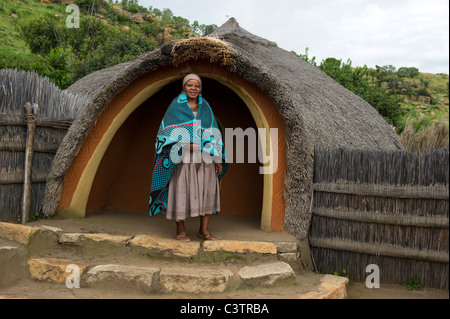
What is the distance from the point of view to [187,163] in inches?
143

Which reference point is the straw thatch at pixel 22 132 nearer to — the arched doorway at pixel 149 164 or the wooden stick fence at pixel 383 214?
the arched doorway at pixel 149 164

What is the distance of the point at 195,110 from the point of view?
3.82m

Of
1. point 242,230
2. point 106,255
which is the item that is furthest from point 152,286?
point 242,230

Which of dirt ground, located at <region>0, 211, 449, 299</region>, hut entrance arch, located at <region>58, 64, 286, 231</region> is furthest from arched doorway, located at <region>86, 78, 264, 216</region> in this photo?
dirt ground, located at <region>0, 211, 449, 299</region>

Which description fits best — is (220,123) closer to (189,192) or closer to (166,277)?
(189,192)

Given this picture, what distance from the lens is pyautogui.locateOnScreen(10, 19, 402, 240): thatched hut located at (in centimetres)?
380

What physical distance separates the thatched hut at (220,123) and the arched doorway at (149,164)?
0.01 metres

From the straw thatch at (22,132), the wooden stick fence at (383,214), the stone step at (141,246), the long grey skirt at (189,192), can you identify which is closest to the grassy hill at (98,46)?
the wooden stick fence at (383,214)

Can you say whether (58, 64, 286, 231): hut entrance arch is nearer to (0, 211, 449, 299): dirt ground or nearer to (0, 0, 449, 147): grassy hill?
(0, 211, 449, 299): dirt ground

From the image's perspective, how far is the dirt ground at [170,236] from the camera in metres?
3.09

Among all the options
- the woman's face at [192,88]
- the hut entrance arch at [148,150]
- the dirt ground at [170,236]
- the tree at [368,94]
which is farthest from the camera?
the tree at [368,94]

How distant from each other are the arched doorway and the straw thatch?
0.71 meters

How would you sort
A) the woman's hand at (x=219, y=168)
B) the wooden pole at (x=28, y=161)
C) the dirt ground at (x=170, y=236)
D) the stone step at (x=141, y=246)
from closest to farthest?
the dirt ground at (x=170, y=236)
the stone step at (x=141, y=246)
the woman's hand at (x=219, y=168)
the wooden pole at (x=28, y=161)

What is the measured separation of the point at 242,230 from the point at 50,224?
2.14 m
